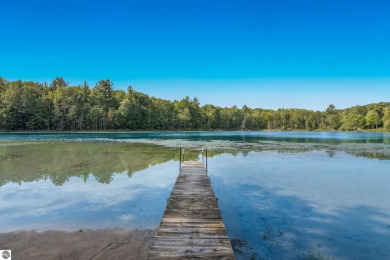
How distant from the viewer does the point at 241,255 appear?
243 inches

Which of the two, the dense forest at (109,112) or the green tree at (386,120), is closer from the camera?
the dense forest at (109,112)

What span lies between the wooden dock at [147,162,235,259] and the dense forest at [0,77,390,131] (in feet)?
260

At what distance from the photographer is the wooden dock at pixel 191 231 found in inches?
194

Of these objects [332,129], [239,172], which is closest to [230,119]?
[332,129]

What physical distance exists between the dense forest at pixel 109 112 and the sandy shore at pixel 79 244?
257ft

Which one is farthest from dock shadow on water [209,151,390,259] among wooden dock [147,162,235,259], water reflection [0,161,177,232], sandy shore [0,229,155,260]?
water reflection [0,161,177,232]

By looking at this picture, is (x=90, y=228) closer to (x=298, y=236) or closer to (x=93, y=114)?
(x=298, y=236)

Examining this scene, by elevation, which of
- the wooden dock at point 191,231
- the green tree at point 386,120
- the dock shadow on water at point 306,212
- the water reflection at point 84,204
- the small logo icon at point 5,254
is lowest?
the dock shadow on water at point 306,212

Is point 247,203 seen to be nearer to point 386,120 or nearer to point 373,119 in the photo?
point 386,120

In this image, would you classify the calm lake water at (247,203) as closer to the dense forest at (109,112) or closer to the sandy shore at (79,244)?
the sandy shore at (79,244)

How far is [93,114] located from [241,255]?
274ft

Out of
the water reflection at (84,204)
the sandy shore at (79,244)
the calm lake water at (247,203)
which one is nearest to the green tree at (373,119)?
the calm lake water at (247,203)

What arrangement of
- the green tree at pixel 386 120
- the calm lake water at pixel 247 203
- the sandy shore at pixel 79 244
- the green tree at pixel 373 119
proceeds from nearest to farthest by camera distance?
the sandy shore at pixel 79 244
the calm lake water at pixel 247 203
the green tree at pixel 386 120
the green tree at pixel 373 119

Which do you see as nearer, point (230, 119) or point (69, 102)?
point (69, 102)
